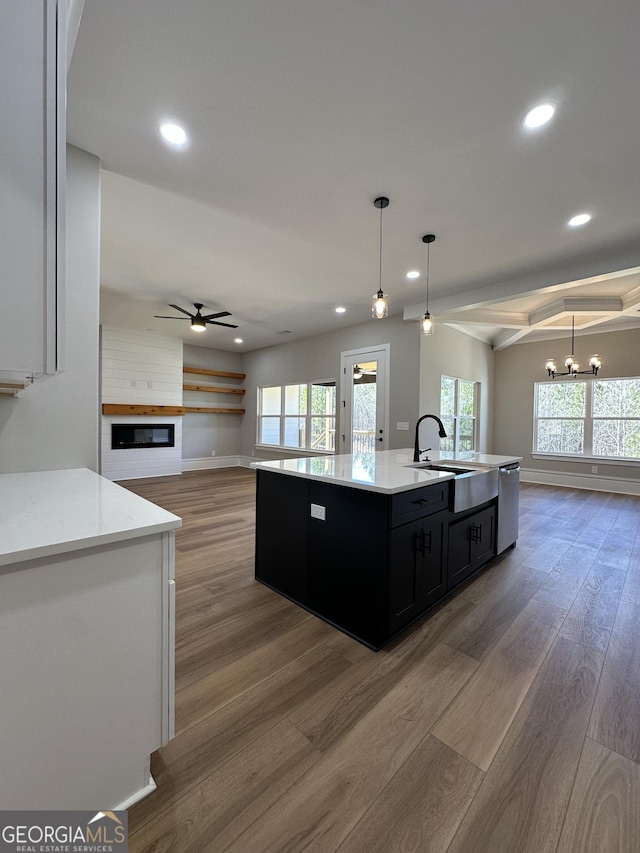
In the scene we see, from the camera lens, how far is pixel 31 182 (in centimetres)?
112

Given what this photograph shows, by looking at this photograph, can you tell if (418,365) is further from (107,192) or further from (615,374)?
(107,192)

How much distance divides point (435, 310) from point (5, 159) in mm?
4788

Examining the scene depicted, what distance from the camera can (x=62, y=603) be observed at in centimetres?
91

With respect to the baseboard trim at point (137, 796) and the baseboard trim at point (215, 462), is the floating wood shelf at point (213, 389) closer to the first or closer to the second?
the baseboard trim at point (215, 462)

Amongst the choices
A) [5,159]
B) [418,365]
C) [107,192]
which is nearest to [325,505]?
[5,159]

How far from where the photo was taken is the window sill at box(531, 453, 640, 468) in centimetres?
594

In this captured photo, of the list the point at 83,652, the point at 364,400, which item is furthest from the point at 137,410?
the point at 83,652

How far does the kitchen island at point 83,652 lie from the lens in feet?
2.78

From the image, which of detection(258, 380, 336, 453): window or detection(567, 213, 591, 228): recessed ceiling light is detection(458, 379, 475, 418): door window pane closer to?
detection(258, 380, 336, 453): window

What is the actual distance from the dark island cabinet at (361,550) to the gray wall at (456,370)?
3.18m

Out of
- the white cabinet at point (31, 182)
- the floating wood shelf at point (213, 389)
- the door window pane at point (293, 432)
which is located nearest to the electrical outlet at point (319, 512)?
the white cabinet at point (31, 182)

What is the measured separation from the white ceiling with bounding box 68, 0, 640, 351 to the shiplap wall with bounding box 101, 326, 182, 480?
298 cm

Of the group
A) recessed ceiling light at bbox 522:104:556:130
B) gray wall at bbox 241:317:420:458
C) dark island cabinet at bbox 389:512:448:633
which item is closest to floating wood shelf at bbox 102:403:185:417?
gray wall at bbox 241:317:420:458

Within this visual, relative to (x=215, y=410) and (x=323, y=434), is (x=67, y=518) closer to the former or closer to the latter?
(x=323, y=434)
